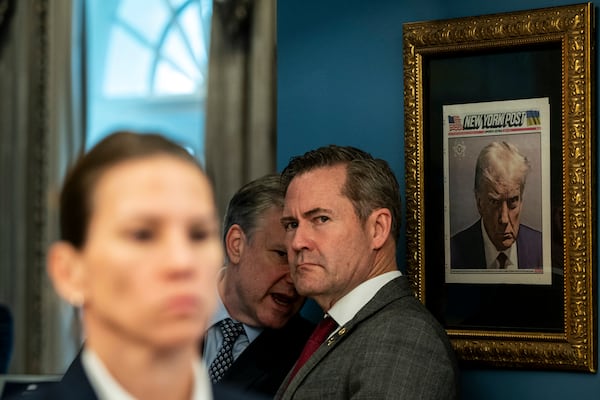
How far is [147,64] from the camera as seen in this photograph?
22.6 ft

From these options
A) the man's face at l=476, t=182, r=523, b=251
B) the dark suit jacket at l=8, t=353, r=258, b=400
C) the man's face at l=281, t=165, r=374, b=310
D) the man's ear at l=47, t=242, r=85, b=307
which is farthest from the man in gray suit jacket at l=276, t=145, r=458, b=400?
the man's ear at l=47, t=242, r=85, b=307

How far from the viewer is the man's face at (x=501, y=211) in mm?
3061

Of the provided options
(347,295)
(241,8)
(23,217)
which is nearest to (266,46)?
(241,8)

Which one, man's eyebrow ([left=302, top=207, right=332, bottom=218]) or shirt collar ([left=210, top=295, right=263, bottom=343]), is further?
shirt collar ([left=210, top=295, right=263, bottom=343])

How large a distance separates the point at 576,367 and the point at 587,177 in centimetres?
57

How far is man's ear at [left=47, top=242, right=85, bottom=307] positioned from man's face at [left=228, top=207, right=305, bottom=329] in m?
2.63

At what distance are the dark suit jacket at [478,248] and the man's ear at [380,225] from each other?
0.88ft

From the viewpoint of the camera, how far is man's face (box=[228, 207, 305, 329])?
129 inches

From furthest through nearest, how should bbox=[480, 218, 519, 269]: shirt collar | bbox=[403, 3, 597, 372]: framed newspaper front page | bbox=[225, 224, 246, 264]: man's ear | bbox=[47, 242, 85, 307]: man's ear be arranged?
bbox=[225, 224, 246, 264]: man's ear, bbox=[480, 218, 519, 269]: shirt collar, bbox=[403, 3, 597, 372]: framed newspaper front page, bbox=[47, 242, 85, 307]: man's ear

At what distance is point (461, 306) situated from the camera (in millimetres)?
3146

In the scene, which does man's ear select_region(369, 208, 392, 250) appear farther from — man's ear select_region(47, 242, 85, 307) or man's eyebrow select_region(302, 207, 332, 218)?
man's ear select_region(47, 242, 85, 307)

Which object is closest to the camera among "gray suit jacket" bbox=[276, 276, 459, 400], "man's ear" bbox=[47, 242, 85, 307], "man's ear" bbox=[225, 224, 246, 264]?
"man's ear" bbox=[47, 242, 85, 307]

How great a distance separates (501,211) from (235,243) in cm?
92

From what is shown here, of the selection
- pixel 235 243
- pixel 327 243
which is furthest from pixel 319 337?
pixel 235 243
